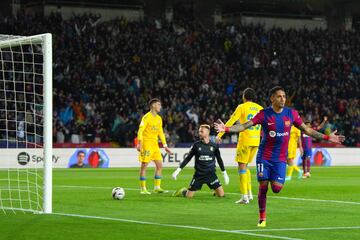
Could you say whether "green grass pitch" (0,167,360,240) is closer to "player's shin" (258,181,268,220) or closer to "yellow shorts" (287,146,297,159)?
"player's shin" (258,181,268,220)

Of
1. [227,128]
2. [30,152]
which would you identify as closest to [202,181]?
[227,128]

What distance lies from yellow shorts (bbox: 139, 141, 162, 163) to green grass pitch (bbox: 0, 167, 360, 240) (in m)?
0.89

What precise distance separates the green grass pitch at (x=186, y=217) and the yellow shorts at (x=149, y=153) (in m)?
0.89

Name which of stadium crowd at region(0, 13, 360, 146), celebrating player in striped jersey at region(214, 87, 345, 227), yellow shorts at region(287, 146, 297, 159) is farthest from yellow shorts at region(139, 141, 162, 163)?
stadium crowd at region(0, 13, 360, 146)

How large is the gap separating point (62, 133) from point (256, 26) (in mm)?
18474

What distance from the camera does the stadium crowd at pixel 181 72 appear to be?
38.7 meters

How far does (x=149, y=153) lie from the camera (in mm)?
20203

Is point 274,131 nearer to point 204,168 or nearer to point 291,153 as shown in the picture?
point 204,168

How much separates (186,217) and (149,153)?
21.0ft

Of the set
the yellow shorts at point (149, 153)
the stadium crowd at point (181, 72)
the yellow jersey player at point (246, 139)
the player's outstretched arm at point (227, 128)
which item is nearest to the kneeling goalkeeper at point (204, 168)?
the yellow jersey player at point (246, 139)

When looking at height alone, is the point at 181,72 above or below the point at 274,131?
above

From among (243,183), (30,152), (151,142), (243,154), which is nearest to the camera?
(243,183)

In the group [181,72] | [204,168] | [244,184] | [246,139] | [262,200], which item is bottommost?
[244,184]

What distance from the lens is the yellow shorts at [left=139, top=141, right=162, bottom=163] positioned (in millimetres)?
20156
